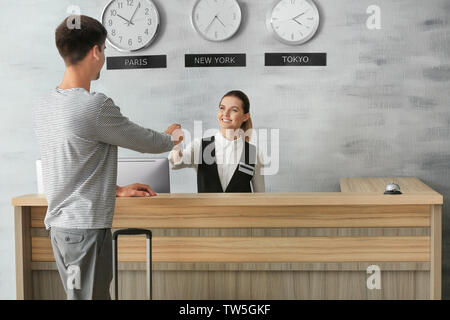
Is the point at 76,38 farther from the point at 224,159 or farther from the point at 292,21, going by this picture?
the point at 292,21

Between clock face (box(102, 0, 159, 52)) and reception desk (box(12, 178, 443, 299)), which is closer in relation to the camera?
reception desk (box(12, 178, 443, 299))

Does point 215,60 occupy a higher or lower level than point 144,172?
higher

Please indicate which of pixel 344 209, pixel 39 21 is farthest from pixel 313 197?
pixel 39 21

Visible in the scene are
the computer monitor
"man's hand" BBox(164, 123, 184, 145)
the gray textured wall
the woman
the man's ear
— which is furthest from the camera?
the gray textured wall

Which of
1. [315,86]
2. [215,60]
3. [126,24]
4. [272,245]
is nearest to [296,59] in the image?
[315,86]

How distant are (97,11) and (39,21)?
0.51 m

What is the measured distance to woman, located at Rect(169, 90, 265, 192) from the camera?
10.7 ft

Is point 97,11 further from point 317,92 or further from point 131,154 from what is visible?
point 317,92

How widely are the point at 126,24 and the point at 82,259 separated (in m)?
2.62

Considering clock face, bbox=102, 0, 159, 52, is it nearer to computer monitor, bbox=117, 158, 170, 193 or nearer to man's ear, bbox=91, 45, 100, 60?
computer monitor, bbox=117, 158, 170, 193

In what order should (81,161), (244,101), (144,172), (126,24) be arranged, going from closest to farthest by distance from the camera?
(81,161) → (144,172) → (244,101) → (126,24)

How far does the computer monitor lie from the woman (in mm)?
537

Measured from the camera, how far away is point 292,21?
395 cm

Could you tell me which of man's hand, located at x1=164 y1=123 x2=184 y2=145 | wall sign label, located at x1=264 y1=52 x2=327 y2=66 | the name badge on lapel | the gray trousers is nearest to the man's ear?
man's hand, located at x1=164 y1=123 x2=184 y2=145
